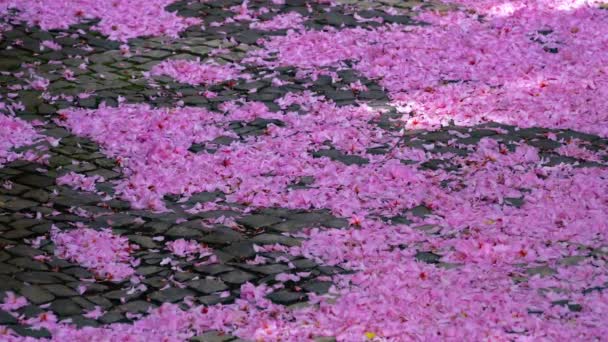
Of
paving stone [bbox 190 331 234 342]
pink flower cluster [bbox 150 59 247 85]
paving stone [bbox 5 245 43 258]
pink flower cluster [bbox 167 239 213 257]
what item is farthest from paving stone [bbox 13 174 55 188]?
paving stone [bbox 190 331 234 342]

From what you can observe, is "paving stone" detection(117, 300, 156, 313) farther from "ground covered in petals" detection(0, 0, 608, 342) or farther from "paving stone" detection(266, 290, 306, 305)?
"paving stone" detection(266, 290, 306, 305)

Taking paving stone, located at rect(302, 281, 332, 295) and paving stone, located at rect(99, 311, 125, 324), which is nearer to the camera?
paving stone, located at rect(99, 311, 125, 324)

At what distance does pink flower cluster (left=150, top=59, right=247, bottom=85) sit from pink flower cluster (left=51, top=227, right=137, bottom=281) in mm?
3592

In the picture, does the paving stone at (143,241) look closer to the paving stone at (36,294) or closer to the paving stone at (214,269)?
the paving stone at (214,269)

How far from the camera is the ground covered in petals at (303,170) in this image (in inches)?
258

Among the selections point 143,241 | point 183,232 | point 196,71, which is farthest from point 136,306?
point 196,71

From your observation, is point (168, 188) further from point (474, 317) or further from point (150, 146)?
point (474, 317)

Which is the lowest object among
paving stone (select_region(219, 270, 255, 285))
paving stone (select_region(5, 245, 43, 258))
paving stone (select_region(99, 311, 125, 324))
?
paving stone (select_region(5, 245, 43, 258))

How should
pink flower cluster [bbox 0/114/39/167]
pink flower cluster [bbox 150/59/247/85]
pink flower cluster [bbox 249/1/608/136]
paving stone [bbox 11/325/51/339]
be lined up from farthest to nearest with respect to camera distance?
pink flower cluster [bbox 150/59/247/85]
pink flower cluster [bbox 249/1/608/136]
pink flower cluster [bbox 0/114/39/167]
paving stone [bbox 11/325/51/339]

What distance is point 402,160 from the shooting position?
29.0ft

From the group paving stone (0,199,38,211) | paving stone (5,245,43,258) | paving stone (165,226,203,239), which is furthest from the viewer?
paving stone (0,199,38,211)

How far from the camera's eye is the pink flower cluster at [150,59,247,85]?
428 inches

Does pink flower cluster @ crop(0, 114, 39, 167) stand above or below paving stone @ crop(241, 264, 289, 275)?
below

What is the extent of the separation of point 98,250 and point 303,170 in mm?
2141
